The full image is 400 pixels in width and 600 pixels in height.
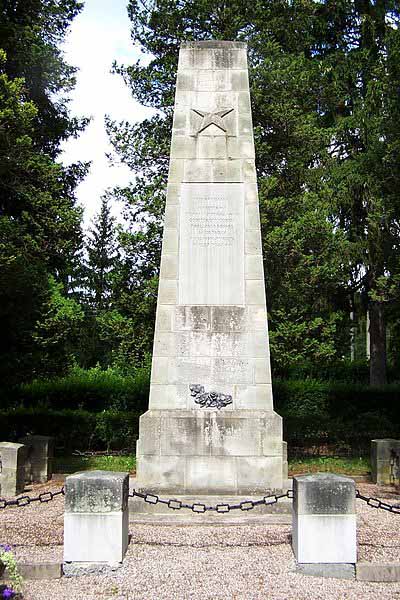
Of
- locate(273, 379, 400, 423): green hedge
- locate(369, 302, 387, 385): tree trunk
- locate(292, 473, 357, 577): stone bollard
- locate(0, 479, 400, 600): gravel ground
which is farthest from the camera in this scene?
locate(369, 302, 387, 385): tree trunk

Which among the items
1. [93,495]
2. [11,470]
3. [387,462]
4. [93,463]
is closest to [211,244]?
[93,495]

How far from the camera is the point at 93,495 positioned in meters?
6.22

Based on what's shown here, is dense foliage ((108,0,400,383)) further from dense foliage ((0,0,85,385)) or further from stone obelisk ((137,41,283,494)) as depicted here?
stone obelisk ((137,41,283,494))

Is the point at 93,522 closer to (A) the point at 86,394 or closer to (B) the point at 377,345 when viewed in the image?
(A) the point at 86,394

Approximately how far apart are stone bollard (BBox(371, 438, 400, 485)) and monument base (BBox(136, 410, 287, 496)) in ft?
12.3

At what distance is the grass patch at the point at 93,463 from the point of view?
14.0m

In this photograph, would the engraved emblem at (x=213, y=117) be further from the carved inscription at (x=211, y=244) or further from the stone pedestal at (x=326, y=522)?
the stone pedestal at (x=326, y=522)

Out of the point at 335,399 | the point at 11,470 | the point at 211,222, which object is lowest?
the point at 11,470

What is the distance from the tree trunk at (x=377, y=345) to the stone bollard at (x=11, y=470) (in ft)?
46.1

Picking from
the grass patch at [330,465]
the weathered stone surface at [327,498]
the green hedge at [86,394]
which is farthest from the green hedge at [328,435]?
the weathered stone surface at [327,498]

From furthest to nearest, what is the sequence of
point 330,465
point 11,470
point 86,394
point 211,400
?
point 86,394
point 330,465
point 11,470
point 211,400

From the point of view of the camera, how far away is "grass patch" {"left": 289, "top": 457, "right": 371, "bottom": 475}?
1374cm

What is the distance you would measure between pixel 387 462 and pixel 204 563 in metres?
6.70

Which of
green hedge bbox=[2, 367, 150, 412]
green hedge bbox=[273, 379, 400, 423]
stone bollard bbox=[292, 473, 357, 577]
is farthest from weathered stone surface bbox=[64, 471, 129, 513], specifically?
green hedge bbox=[273, 379, 400, 423]
